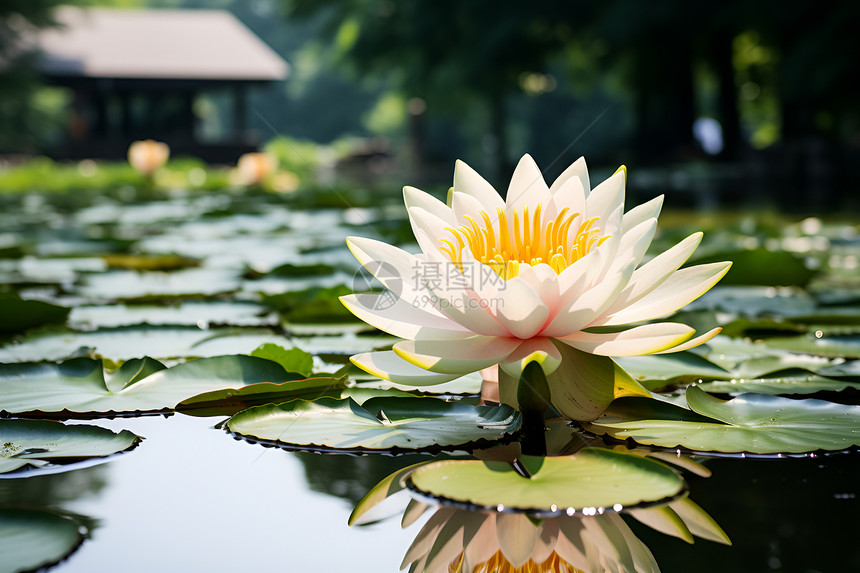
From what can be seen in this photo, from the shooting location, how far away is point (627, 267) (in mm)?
899

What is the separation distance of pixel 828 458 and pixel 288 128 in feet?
128

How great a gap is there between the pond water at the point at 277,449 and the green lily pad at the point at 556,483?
40 millimetres

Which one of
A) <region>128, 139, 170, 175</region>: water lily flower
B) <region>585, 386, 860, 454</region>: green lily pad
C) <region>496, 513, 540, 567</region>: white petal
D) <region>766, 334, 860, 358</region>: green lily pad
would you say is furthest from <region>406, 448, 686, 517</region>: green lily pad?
<region>128, 139, 170, 175</region>: water lily flower

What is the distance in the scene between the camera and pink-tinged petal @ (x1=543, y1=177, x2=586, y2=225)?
1.04 metres

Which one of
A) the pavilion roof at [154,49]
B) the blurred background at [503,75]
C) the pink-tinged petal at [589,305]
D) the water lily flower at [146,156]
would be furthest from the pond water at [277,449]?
the pavilion roof at [154,49]

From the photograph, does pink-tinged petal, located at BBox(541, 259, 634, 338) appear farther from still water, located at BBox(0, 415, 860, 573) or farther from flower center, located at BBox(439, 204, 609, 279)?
still water, located at BBox(0, 415, 860, 573)

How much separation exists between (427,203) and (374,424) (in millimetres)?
316

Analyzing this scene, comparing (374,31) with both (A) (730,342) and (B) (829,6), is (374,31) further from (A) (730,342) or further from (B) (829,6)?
(A) (730,342)

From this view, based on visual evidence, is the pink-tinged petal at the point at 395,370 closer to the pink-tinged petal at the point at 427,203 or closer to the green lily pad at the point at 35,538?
the pink-tinged petal at the point at 427,203

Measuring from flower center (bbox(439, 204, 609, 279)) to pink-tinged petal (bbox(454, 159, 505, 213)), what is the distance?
82mm

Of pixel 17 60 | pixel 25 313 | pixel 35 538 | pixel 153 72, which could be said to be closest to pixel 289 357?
pixel 35 538

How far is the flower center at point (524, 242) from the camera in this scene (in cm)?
100

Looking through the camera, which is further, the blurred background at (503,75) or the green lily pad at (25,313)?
the blurred background at (503,75)

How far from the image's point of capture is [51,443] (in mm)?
938
